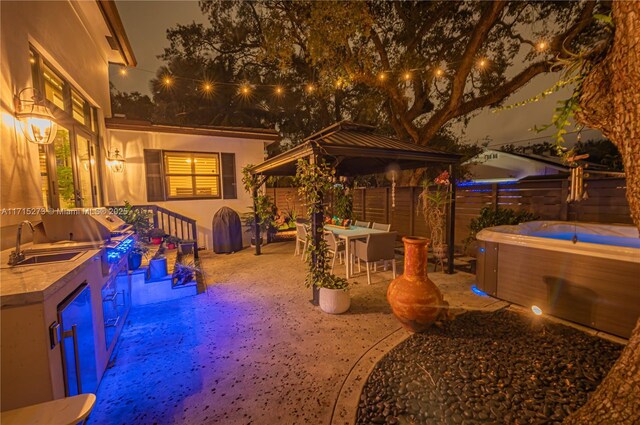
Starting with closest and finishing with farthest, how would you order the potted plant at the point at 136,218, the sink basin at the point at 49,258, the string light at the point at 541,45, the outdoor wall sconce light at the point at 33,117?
1. the sink basin at the point at 49,258
2. the outdoor wall sconce light at the point at 33,117
3. the potted plant at the point at 136,218
4. the string light at the point at 541,45

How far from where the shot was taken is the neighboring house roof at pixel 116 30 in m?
4.40

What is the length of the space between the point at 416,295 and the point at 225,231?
5.75 meters

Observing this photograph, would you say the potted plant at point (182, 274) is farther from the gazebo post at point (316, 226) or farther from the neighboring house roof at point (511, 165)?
the neighboring house roof at point (511, 165)

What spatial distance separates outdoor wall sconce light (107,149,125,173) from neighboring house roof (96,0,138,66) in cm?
232

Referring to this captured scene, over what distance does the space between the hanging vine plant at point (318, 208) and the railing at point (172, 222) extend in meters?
3.80

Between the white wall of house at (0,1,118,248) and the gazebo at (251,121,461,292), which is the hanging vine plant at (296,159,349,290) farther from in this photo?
the white wall of house at (0,1,118,248)

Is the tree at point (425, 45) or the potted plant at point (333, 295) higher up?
the tree at point (425, 45)

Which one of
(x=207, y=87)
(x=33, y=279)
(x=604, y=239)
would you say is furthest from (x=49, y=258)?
(x=207, y=87)

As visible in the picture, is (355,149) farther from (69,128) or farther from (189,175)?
(189,175)

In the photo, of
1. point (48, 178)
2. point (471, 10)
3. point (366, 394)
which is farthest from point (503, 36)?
point (48, 178)

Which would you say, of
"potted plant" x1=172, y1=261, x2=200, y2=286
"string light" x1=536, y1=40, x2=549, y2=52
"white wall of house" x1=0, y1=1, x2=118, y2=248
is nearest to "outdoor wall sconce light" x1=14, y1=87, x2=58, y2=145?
"white wall of house" x1=0, y1=1, x2=118, y2=248

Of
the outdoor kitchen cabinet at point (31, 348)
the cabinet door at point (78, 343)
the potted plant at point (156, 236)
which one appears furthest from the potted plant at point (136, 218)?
the outdoor kitchen cabinet at point (31, 348)

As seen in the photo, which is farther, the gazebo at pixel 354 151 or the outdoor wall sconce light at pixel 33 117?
the gazebo at pixel 354 151

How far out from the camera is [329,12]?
19.8ft
